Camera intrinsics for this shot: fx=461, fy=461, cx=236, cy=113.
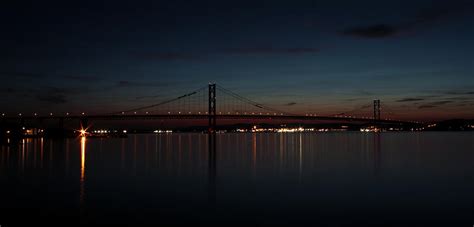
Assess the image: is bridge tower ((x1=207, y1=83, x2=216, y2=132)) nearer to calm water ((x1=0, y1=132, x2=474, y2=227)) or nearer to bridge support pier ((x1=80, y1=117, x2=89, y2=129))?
bridge support pier ((x1=80, y1=117, x2=89, y2=129))

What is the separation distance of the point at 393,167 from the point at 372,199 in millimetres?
7804

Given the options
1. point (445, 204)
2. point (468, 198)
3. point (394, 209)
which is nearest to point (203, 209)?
A: point (394, 209)

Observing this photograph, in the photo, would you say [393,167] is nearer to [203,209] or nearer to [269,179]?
[269,179]

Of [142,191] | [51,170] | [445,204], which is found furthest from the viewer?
[51,170]

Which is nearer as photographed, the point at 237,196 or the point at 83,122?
the point at 237,196

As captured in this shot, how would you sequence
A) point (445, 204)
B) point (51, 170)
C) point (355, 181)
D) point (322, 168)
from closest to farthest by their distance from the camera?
point (445, 204)
point (355, 181)
point (51, 170)
point (322, 168)

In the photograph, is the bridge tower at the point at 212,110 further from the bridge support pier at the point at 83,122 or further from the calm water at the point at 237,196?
the calm water at the point at 237,196

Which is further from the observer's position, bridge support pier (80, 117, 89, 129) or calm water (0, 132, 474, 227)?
bridge support pier (80, 117, 89, 129)

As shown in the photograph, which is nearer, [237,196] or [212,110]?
[237,196]

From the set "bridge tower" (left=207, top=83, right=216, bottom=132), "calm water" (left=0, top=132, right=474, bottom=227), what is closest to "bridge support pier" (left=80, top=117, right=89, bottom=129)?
"bridge tower" (left=207, top=83, right=216, bottom=132)

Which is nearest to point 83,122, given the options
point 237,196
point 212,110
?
point 212,110

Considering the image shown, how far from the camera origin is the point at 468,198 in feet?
32.7

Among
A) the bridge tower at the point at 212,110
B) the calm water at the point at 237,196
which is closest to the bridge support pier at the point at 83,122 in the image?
the bridge tower at the point at 212,110

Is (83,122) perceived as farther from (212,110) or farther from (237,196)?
(237,196)
